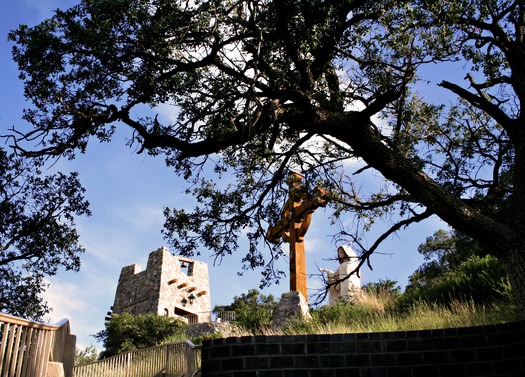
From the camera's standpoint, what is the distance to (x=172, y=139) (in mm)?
8195

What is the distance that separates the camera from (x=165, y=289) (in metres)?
34.8

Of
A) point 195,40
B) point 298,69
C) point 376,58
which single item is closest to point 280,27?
point 298,69

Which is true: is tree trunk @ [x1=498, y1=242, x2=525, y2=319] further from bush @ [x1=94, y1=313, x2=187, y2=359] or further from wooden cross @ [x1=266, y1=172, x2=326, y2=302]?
bush @ [x1=94, y1=313, x2=187, y2=359]

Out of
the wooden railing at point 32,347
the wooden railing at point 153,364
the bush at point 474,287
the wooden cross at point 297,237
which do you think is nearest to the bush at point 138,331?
the wooden railing at point 153,364

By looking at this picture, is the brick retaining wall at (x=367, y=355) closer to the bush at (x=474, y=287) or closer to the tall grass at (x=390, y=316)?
the tall grass at (x=390, y=316)

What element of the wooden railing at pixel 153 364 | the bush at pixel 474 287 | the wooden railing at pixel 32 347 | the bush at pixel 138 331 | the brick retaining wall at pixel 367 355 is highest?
the bush at pixel 138 331

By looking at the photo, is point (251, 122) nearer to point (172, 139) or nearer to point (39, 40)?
point (172, 139)

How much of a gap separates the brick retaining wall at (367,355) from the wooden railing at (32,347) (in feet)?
6.69

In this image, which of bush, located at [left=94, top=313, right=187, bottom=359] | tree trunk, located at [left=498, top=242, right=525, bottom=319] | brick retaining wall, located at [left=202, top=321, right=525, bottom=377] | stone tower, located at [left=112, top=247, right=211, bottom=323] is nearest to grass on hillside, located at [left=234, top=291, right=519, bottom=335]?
tree trunk, located at [left=498, top=242, right=525, bottom=319]

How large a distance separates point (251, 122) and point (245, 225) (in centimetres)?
335

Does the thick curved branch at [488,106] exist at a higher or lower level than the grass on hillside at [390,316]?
higher

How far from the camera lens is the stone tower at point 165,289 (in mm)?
34562

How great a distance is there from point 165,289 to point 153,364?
73.1 feet

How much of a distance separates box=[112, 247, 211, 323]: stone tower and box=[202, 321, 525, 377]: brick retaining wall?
2948 centimetres
